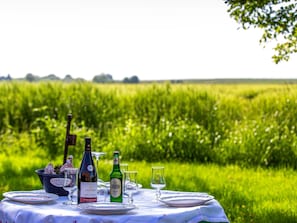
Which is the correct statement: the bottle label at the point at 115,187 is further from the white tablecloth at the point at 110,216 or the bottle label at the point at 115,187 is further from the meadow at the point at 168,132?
the meadow at the point at 168,132

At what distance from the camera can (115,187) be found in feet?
11.8

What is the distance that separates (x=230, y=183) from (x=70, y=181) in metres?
5.50

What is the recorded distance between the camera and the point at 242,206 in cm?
724

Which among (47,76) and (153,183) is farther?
(47,76)

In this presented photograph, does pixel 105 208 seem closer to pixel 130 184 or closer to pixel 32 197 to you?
pixel 130 184

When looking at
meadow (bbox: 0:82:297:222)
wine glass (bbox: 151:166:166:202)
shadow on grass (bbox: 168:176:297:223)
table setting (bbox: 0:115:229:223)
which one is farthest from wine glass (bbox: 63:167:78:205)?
meadow (bbox: 0:82:297:222)

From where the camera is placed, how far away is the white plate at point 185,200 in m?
3.50

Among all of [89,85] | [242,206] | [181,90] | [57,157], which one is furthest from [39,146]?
[242,206]

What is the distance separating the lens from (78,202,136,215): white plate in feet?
10.6

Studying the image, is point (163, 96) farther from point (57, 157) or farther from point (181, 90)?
point (57, 157)

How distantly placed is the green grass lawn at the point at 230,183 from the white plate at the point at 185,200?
10.1 ft

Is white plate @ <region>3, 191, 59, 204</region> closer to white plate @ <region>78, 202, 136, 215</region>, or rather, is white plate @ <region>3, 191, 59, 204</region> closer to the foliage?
white plate @ <region>78, 202, 136, 215</region>

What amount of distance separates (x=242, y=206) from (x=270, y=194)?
3.00 ft

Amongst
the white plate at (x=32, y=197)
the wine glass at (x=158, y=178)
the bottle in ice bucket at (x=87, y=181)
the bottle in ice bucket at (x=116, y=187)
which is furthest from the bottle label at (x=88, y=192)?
the wine glass at (x=158, y=178)
